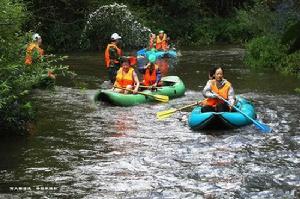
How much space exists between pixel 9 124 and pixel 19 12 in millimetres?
1809

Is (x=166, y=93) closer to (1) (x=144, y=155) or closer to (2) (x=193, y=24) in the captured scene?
(1) (x=144, y=155)

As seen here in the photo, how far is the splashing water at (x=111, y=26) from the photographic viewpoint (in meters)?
27.3

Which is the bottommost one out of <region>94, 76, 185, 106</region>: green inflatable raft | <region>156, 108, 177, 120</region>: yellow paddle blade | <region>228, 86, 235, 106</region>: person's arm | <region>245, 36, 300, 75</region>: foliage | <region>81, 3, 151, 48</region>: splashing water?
<region>156, 108, 177, 120</region>: yellow paddle blade

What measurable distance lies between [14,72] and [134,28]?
63.0 feet

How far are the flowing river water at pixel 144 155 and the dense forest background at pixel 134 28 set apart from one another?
936 mm

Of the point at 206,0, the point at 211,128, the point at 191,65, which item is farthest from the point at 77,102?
the point at 206,0

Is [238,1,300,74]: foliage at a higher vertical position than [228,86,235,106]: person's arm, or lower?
higher

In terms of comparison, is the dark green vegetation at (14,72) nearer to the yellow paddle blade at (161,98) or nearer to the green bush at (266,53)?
the yellow paddle blade at (161,98)

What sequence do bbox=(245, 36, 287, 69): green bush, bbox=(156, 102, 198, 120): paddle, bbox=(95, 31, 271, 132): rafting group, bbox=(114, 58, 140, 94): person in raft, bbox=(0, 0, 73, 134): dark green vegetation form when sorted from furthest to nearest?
1. bbox=(245, 36, 287, 69): green bush
2. bbox=(114, 58, 140, 94): person in raft
3. bbox=(156, 102, 198, 120): paddle
4. bbox=(95, 31, 271, 132): rafting group
5. bbox=(0, 0, 73, 134): dark green vegetation

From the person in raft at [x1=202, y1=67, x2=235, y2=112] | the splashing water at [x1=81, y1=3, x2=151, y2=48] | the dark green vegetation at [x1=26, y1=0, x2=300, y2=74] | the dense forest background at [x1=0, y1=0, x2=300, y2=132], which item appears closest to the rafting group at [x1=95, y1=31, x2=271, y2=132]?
the person in raft at [x1=202, y1=67, x2=235, y2=112]

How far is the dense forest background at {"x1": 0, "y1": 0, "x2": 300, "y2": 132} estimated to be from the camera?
30.2ft

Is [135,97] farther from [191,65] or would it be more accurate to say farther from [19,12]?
[191,65]

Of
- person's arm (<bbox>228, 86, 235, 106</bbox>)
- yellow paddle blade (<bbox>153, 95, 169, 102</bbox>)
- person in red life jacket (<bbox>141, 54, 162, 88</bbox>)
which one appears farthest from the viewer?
person in red life jacket (<bbox>141, 54, 162, 88</bbox>)

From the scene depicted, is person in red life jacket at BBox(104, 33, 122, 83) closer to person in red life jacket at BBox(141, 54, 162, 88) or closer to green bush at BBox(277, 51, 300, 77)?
person in red life jacket at BBox(141, 54, 162, 88)
